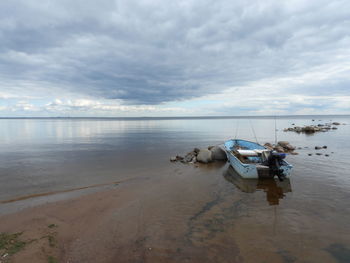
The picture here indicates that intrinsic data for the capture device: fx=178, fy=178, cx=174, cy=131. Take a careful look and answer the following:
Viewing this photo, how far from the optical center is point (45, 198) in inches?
398

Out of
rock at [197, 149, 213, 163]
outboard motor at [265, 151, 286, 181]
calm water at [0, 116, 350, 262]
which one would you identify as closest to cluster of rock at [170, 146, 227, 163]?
rock at [197, 149, 213, 163]

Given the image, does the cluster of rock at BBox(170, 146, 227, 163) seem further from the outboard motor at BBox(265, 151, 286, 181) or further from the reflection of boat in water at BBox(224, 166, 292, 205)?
the outboard motor at BBox(265, 151, 286, 181)

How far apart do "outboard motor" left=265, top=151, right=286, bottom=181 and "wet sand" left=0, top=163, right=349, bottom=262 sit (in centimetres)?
131

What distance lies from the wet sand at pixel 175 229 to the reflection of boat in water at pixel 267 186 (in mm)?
151

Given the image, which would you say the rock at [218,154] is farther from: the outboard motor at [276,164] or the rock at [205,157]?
the outboard motor at [276,164]

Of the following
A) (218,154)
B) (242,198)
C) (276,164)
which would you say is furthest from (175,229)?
(218,154)

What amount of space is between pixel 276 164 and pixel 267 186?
1593 millimetres

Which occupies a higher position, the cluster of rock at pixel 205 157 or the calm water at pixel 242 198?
the cluster of rock at pixel 205 157

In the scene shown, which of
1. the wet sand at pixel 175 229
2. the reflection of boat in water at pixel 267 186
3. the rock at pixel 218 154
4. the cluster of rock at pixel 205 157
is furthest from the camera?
the rock at pixel 218 154

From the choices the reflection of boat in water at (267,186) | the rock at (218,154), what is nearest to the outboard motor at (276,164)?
the reflection of boat in water at (267,186)

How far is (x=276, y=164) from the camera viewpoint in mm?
11727

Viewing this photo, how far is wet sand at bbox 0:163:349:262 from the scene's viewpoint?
5652 mm

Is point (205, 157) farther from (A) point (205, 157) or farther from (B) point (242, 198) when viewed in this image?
(B) point (242, 198)

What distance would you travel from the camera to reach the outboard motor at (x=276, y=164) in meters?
11.6
